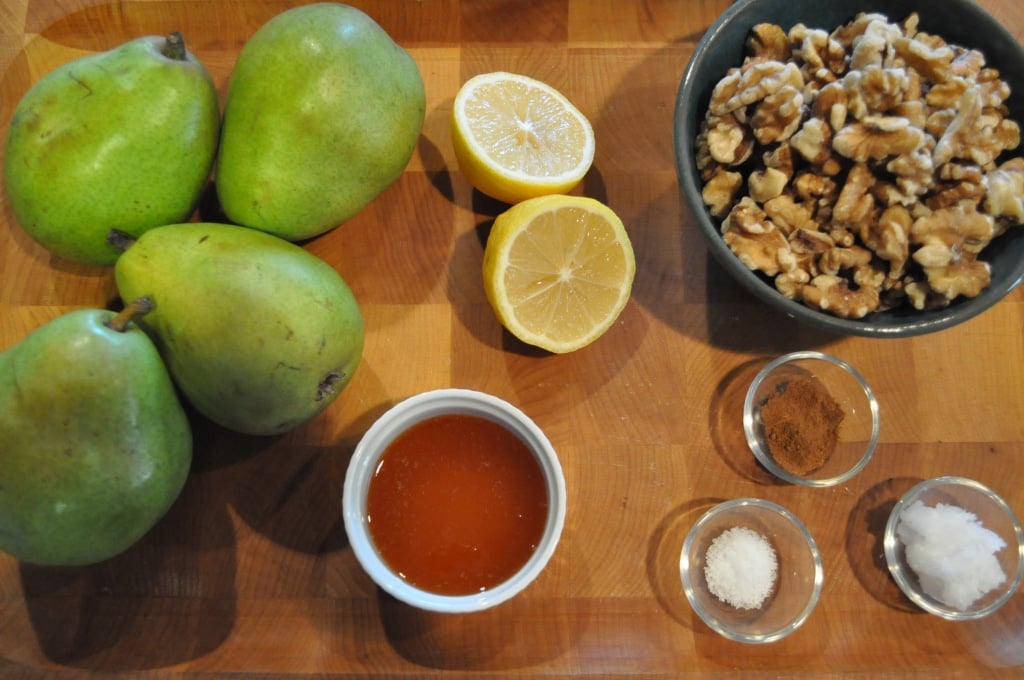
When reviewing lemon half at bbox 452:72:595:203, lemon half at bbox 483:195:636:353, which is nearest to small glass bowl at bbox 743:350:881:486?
lemon half at bbox 483:195:636:353

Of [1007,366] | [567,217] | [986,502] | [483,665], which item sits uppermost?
[567,217]

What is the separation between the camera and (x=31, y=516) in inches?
31.6

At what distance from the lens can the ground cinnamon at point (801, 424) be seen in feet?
3.34

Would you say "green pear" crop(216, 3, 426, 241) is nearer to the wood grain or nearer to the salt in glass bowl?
the wood grain

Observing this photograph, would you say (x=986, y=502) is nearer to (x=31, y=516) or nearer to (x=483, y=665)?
(x=483, y=665)

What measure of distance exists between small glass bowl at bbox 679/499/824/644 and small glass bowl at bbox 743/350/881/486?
0.06 meters

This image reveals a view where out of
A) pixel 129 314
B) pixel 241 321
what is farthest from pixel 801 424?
pixel 129 314

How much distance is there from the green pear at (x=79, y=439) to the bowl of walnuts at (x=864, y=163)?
68cm

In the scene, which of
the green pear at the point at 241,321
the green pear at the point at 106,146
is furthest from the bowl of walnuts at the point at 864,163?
the green pear at the point at 106,146

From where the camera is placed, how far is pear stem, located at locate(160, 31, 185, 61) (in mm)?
916

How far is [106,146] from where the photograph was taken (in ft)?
2.86

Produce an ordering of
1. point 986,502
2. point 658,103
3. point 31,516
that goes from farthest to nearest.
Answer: point 658,103
point 986,502
point 31,516

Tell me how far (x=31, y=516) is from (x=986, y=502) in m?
1.18

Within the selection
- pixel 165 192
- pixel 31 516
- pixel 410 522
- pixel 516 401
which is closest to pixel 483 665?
pixel 410 522
